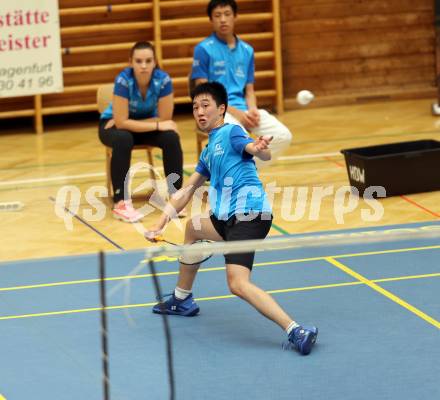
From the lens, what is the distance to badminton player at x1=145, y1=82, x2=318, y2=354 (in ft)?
19.0

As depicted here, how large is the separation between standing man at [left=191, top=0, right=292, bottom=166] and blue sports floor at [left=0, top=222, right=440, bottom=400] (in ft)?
6.45

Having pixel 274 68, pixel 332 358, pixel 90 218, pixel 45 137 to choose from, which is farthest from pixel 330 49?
pixel 332 358

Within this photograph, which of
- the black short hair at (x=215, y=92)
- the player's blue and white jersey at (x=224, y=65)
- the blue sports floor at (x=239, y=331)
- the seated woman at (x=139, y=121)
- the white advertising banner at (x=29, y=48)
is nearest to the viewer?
the blue sports floor at (x=239, y=331)

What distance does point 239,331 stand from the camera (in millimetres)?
5762

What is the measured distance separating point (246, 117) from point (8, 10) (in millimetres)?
4036

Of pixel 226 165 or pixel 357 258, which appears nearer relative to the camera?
pixel 226 165

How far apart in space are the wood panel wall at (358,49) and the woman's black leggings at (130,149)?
4.96 metres

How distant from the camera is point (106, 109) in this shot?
9.32 metres

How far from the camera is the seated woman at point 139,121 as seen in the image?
8648 millimetres

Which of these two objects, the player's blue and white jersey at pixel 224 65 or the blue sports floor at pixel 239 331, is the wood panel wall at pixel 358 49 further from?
the blue sports floor at pixel 239 331

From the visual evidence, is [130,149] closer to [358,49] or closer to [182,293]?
[182,293]

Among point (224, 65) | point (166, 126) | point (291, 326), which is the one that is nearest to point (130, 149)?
point (166, 126)

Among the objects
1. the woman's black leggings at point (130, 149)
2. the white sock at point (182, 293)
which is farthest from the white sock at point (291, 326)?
the woman's black leggings at point (130, 149)

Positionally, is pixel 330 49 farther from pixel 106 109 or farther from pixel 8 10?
pixel 106 109
